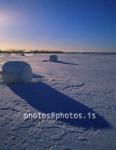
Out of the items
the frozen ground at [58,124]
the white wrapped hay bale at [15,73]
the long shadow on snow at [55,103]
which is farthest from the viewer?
the white wrapped hay bale at [15,73]

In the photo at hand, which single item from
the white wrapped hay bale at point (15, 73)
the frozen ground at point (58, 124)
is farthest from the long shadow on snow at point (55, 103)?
the white wrapped hay bale at point (15, 73)

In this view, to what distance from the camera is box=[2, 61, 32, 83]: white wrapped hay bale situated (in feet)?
20.9

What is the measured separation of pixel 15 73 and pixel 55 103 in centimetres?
239

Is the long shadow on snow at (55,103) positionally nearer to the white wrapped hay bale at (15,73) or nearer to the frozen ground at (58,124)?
the frozen ground at (58,124)

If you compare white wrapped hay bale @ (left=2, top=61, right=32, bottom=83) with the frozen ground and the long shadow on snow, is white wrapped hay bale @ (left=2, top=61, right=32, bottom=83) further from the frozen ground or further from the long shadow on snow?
the frozen ground

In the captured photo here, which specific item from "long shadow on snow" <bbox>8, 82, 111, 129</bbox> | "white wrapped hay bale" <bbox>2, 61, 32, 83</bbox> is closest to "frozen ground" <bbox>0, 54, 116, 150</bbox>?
"long shadow on snow" <bbox>8, 82, 111, 129</bbox>

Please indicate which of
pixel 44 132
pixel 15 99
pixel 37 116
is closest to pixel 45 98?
pixel 15 99

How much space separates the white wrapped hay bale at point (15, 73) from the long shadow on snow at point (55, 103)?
576 mm

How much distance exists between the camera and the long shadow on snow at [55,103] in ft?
10.4

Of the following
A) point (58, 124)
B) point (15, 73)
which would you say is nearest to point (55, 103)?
point (58, 124)

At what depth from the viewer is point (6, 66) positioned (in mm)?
6500

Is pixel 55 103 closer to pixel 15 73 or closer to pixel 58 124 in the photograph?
pixel 58 124

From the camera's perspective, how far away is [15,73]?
6340mm

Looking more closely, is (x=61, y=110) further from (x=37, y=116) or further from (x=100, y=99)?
(x=100, y=99)
